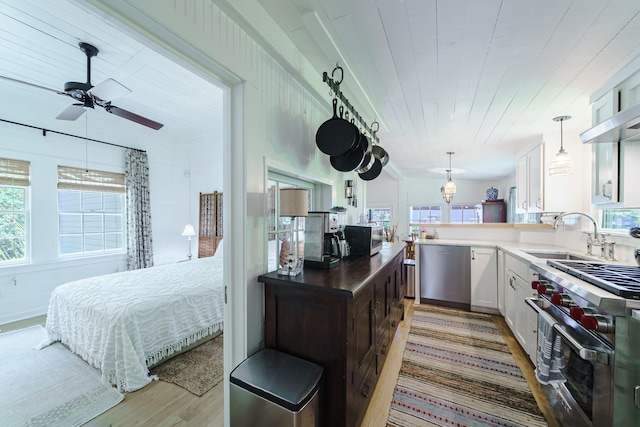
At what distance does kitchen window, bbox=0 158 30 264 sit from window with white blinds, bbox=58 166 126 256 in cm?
36

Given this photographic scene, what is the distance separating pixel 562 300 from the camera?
142cm

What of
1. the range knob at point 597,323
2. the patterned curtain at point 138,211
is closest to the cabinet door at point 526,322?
the range knob at point 597,323

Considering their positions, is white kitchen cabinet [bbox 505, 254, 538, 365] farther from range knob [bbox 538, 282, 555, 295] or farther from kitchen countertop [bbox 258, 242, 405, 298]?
kitchen countertop [bbox 258, 242, 405, 298]

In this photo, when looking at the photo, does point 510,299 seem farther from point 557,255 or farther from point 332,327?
point 332,327

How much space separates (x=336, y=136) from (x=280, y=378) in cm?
157

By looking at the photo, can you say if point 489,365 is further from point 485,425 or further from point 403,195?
point 403,195

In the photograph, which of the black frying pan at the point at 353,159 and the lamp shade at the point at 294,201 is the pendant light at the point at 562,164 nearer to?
the black frying pan at the point at 353,159

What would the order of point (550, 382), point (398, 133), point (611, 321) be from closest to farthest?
1. point (611, 321)
2. point (550, 382)
3. point (398, 133)

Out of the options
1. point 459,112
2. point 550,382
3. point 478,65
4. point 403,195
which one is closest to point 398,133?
point 459,112

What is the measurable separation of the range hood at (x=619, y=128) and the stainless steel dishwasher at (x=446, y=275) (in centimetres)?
217

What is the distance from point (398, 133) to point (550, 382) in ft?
9.40

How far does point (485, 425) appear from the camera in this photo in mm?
1642

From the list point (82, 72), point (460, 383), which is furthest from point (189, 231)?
point (460, 383)

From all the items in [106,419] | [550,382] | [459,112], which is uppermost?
[459,112]
